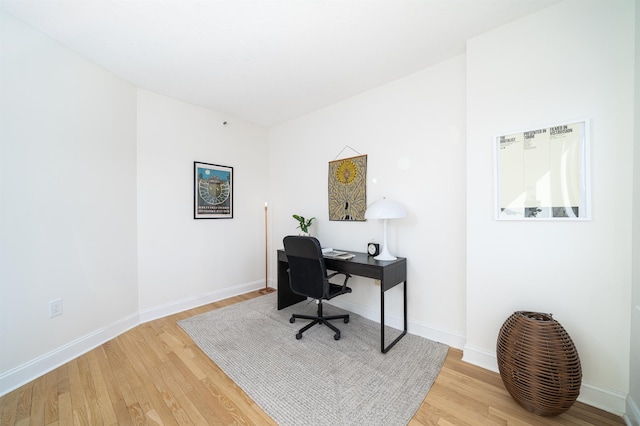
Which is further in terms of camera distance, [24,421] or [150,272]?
[150,272]

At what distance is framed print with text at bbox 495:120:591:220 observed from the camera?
1563 millimetres

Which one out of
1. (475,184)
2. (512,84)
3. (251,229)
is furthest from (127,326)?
(512,84)

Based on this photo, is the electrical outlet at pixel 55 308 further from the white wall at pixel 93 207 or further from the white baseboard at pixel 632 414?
the white baseboard at pixel 632 414

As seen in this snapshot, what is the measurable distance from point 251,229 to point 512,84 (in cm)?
336

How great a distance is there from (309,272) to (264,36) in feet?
6.51

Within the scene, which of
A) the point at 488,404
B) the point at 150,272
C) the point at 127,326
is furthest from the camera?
the point at 150,272

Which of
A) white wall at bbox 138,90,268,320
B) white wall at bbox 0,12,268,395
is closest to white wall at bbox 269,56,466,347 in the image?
white wall at bbox 138,90,268,320

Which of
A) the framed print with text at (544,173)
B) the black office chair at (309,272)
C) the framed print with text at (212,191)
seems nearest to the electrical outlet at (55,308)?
the framed print with text at (212,191)

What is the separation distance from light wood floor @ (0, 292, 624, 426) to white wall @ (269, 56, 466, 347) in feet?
1.77

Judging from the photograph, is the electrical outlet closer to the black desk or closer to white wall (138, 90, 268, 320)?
white wall (138, 90, 268, 320)

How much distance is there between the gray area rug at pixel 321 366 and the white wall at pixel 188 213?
0.54 meters

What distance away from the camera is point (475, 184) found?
197 centimetres

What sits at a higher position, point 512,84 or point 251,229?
point 512,84

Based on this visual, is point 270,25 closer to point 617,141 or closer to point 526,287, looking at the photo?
point 617,141
